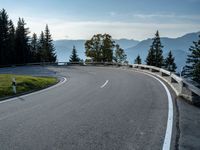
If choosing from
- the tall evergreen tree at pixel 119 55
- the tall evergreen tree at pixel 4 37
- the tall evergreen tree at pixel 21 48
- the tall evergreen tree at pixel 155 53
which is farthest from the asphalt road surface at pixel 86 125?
the tall evergreen tree at pixel 119 55

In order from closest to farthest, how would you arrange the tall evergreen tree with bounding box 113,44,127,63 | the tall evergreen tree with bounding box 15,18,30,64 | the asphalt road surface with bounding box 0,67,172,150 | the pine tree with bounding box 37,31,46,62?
the asphalt road surface with bounding box 0,67,172,150, the tall evergreen tree with bounding box 15,18,30,64, the pine tree with bounding box 37,31,46,62, the tall evergreen tree with bounding box 113,44,127,63

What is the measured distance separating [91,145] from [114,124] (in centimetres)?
183

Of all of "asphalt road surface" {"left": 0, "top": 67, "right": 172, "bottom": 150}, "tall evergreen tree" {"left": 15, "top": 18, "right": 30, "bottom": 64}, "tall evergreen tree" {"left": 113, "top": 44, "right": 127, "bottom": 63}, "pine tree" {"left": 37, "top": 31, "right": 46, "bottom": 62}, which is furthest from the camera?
"tall evergreen tree" {"left": 113, "top": 44, "right": 127, "bottom": 63}

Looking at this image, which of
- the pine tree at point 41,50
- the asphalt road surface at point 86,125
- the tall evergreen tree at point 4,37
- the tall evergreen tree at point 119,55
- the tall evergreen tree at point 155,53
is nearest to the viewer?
the asphalt road surface at point 86,125

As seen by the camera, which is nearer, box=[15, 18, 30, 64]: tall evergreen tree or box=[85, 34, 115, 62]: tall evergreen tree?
box=[15, 18, 30, 64]: tall evergreen tree

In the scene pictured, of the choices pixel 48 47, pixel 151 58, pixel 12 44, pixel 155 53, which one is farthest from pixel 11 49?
pixel 155 53

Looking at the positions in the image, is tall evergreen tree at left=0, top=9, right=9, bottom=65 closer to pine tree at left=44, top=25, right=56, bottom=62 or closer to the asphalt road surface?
pine tree at left=44, top=25, right=56, bottom=62

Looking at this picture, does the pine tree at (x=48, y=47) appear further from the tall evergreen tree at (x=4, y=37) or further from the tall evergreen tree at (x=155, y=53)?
the tall evergreen tree at (x=155, y=53)

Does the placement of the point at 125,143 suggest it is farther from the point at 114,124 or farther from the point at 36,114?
the point at 36,114

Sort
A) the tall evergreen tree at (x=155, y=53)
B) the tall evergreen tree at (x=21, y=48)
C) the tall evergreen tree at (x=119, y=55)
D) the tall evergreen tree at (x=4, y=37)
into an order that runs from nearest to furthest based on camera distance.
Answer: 1. the tall evergreen tree at (x=4, y=37)
2. the tall evergreen tree at (x=21, y=48)
3. the tall evergreen tree at (x=155, y=53)
4. the tall evergreen tree at (x=119, y=55)

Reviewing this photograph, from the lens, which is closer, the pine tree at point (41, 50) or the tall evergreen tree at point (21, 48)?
the tall evergreen tree at point (21, 48)

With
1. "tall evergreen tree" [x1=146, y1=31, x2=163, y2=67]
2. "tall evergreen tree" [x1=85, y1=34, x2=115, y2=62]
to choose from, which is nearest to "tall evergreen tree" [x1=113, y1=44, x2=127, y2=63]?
"tall evergreen tree" [x1=85, y1=34, x2=115, y2=62]

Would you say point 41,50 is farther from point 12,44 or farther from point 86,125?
point 86,125

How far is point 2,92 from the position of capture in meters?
15.1
